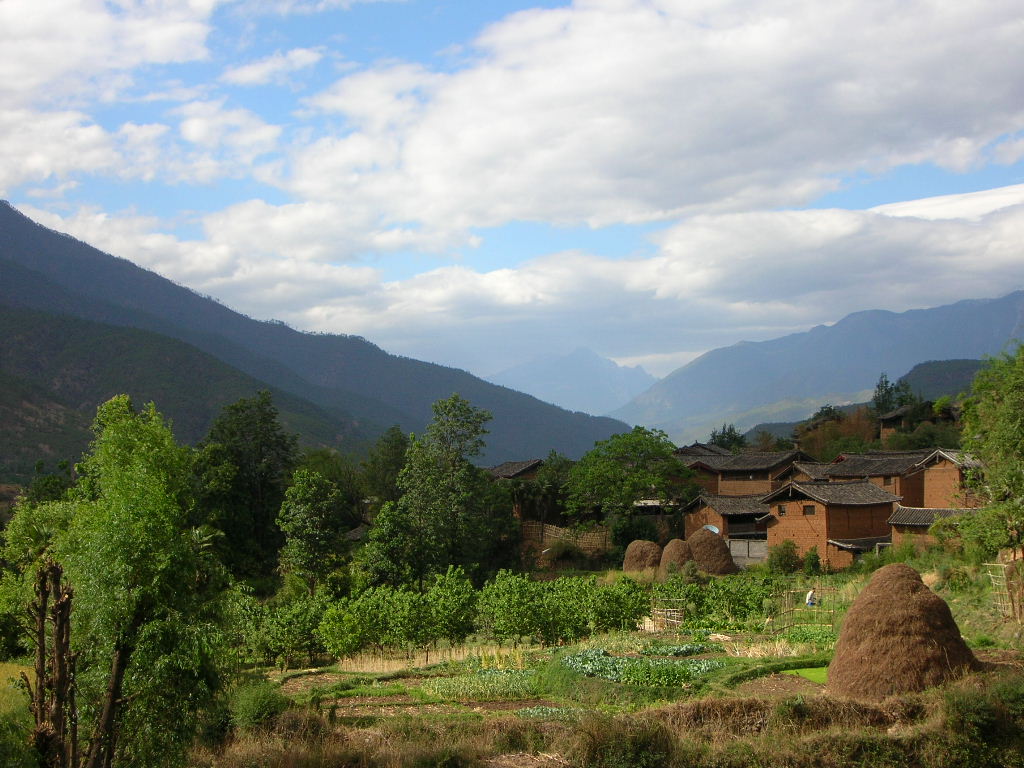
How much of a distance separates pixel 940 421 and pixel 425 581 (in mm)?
55172

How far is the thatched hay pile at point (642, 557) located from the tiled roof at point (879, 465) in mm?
16948

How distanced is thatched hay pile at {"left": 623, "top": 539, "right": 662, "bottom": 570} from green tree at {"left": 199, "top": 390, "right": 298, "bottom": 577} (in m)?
17.7

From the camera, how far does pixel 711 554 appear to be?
3744 centimetres

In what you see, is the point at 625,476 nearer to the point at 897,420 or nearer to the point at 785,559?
the point at 785,559

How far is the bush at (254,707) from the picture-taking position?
45.8ft

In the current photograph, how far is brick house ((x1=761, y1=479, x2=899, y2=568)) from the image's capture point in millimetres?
39031

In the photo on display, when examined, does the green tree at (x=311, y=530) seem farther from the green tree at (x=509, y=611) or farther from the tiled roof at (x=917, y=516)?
the tiled roof at (x=917, y=516)

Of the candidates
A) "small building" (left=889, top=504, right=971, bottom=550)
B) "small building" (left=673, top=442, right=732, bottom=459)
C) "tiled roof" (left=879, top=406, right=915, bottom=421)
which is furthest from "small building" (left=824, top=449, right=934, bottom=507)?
"tiled roof" (left=879, top=406, right=915, bottom=421)

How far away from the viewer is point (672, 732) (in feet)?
42.9

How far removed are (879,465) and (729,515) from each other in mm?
10127

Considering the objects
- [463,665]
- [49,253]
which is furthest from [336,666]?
[49,253]

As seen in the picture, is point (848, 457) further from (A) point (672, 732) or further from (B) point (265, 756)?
(B) point (265, 756)

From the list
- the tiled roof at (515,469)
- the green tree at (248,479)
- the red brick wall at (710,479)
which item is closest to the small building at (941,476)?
the red brick wall at (710,479)

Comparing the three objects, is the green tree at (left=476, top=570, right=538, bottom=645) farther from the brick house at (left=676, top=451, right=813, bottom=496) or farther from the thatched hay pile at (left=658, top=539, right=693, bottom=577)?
the brick house at (left=676, top=451, right=813, bottom=496)
